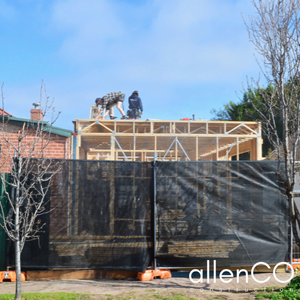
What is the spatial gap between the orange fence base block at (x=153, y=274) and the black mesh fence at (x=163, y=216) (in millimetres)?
105

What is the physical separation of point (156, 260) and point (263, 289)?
6.10 ft

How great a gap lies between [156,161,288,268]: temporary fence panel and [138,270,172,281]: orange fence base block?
0.16m

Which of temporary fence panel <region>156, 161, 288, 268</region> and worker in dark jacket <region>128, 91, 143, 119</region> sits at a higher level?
worker in dark jacket <region>128, 91, 143, 119</region>

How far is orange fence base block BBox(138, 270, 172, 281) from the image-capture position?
5898 millimetres

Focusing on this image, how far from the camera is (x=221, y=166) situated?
6320mm

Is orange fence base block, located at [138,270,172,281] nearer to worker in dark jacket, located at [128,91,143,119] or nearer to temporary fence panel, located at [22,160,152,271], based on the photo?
temporary fence panel, located at [22,160,152,271]

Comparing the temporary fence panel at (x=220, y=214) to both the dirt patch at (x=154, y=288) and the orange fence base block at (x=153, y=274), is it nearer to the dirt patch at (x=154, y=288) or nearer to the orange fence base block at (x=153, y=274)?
the orange fence base block at (x=153, y=274)

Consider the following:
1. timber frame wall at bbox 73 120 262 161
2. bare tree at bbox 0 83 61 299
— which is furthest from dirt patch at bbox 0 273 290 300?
timber frame wall at bbox 73 120 262 161

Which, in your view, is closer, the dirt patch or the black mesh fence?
the dirt patch

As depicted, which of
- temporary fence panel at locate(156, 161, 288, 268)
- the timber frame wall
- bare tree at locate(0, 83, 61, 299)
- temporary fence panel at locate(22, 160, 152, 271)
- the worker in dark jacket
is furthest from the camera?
the worker in dark jacket

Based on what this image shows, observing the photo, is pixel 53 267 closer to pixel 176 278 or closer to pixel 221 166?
pixel 176 278

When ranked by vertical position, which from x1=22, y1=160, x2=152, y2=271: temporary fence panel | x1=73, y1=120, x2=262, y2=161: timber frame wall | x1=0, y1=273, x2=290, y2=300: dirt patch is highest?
x1=73, y1=120, x2=262, y2=161: timber frame wall

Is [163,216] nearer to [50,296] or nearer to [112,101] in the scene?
[50,296]

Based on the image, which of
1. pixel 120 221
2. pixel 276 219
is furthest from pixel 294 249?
pixel 120 221
